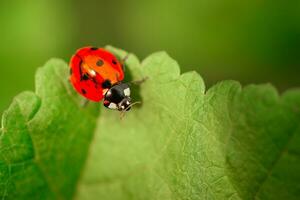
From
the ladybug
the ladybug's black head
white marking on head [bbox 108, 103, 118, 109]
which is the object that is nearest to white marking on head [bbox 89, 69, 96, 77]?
the ladybug

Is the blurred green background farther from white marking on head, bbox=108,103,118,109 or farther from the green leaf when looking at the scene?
the green leaf

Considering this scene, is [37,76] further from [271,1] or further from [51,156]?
[271,1]

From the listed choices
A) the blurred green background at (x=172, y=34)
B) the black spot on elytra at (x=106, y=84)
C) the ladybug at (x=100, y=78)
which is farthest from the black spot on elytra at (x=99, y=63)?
the blurred green background at (x=172, y=34)

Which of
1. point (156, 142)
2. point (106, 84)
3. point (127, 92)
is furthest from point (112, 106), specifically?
point (156, 142)

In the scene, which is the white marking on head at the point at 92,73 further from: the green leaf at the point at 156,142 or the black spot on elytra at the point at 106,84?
the green leaf at the point at 156,142

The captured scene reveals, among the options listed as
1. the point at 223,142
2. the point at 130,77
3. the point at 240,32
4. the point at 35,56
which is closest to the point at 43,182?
the point at 130,77
